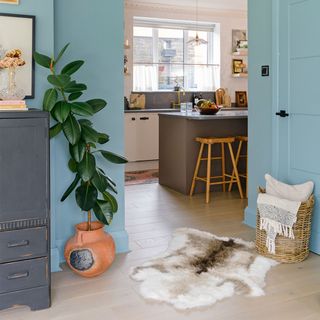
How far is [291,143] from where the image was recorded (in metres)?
3.47

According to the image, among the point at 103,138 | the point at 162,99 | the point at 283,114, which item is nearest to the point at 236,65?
the point at 162,99

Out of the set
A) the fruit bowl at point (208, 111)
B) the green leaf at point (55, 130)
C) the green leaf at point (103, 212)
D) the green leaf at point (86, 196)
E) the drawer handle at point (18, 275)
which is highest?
the fruit bowl at point (208, 111)

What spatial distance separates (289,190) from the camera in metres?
3.26

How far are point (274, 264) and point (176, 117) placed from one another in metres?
2.68

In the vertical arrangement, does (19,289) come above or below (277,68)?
below

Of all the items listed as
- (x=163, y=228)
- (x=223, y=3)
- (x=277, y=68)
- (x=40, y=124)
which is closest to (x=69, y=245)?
(x=40, y=124)

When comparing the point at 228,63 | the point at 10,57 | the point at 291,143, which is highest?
the point at 228,63

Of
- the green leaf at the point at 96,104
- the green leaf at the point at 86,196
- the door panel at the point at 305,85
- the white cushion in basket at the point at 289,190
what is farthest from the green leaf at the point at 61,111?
the door panel at the point at 305,85

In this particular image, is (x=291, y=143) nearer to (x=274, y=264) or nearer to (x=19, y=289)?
(x=274, y=264)

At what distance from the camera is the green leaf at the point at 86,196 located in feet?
9.22

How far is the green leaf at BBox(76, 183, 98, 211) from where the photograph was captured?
2.81 metres

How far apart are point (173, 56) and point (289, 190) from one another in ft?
19.1

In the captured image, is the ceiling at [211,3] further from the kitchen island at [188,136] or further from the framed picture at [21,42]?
the framed picture at [21,42]

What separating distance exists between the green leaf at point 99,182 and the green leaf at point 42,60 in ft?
2.38
